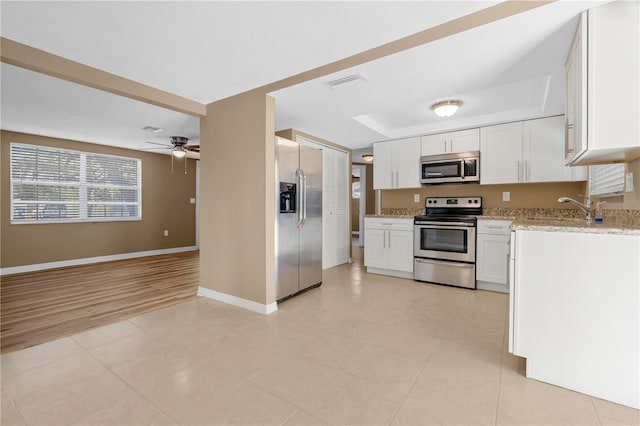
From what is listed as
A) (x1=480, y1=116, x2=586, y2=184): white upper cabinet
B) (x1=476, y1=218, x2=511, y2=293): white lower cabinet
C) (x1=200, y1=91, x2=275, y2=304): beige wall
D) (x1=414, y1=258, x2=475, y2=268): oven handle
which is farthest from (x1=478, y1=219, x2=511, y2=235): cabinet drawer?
(x1=200, y1=91, x2=275, y2=304): beige wall

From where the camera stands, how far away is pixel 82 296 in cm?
353

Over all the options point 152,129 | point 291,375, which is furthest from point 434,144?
point 152,129

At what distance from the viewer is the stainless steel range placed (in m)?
3.81

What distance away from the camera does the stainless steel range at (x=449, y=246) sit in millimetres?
3807

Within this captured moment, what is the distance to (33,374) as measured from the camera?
1888mm

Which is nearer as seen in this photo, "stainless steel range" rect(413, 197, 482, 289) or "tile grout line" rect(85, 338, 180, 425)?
"tile grout line" rect(85, 338, 180, 425)

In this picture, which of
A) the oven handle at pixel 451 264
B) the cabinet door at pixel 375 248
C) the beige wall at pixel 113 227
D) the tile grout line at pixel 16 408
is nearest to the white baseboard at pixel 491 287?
the oven handle at pixel 451 264

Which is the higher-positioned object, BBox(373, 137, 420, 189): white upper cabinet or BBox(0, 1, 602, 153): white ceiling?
BBox(0, 1, 602, 153): white ceiling

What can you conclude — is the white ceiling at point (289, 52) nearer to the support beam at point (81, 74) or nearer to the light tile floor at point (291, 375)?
the support beam at point (81, 74)

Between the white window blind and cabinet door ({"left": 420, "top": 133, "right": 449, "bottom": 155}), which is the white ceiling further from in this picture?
the white window blind

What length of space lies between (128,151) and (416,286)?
238 inches

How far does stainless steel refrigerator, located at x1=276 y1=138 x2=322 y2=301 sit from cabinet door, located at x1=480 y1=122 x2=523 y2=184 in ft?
7.42

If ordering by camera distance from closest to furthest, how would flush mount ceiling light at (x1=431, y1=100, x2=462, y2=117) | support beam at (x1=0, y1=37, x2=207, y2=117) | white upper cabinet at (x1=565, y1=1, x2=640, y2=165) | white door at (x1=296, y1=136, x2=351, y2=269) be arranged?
white upper cabinet at (x1=565, y1=1, x2=640, y2=165) < support beam at (x1=0, y1=37, x2=207, y2=117) < flush mount ceiling light at (x1=431, y1=100, x2=462, y2=117) < white door at (x1=296, y1=136, x2=351, y2=269)

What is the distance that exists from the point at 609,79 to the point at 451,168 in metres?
2.59
